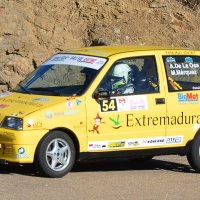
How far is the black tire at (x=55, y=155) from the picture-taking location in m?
8.81

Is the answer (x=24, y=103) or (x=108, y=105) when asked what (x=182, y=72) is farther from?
(x=24, y=103)

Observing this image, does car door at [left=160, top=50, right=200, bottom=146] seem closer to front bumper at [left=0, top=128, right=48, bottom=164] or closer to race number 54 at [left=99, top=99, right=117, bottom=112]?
race number 54 at [left=99, top=99, right=117, bottom=112]

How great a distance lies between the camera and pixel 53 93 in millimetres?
9328

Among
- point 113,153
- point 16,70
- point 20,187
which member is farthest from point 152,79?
point 16,70

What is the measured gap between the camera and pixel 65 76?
374 inches

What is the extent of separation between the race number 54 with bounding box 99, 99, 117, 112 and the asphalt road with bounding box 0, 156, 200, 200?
906 millimetres

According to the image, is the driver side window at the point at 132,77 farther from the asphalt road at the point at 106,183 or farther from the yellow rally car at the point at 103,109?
the asphalt road at the point at 106,183

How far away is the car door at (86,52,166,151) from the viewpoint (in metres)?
9.18

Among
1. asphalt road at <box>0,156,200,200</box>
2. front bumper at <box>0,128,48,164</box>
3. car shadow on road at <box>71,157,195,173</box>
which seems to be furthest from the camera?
car shadow on road at <box>71,157,195,173</box>

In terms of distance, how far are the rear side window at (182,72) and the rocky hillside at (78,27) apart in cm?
585

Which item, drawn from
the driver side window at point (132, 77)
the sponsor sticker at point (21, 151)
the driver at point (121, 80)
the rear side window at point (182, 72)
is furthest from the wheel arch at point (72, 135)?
the rear side window at point (182, 72)

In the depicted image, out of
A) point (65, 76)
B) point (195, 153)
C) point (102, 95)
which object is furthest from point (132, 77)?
point (195, 153)

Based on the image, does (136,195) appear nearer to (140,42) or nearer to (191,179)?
(191,179)

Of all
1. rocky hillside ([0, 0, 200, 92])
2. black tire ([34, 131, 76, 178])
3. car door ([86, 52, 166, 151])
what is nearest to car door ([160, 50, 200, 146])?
car door ([86, 52, 166, 151])
